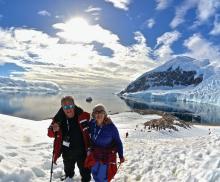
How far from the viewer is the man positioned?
25.3 ft

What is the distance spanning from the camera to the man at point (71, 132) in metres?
7.73

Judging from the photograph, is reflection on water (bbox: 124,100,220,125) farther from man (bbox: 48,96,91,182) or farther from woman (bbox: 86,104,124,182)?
woman (bbox: 86,104,124,182)

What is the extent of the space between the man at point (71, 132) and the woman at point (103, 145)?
340 millimetres

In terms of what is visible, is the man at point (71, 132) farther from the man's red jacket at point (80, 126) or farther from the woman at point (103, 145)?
the woman at point (103, 145)

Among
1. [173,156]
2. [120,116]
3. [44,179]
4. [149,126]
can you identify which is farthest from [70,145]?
[120,116]

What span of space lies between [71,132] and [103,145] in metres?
0.95

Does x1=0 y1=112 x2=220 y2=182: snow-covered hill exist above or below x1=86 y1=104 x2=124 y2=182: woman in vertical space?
below

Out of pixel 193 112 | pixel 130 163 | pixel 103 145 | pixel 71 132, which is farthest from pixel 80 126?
pixel 193 112

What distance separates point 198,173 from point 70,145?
3219mm

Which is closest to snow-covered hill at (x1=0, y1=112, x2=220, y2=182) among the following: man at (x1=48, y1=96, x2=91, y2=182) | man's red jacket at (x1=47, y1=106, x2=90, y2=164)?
man at (x1=48, y1=96, x2=91, y2=182)

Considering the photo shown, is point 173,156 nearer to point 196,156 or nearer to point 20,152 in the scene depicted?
point 196,156

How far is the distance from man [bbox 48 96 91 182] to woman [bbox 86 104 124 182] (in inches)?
13.4

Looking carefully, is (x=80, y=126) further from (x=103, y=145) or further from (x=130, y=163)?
(x=130, y=163)

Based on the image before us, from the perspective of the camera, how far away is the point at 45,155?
36.2ft
